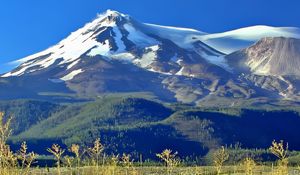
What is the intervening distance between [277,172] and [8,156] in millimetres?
5919

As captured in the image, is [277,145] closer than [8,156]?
No

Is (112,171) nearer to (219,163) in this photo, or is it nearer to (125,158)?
(125,158)

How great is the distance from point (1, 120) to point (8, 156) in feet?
2.81

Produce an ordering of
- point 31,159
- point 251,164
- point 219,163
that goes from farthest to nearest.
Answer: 1. point 251,164
2. point 219,163
3. point 31,159

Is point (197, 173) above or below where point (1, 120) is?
below

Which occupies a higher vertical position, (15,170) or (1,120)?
(1,120)

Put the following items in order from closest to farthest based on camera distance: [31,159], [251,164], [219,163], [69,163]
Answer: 1. [31,159]
2. [69,163]
3. [219,163]
4. [251,164]

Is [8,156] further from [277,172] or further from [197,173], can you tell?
[277,172]

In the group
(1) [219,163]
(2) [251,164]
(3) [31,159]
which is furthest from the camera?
(2) [251,164]

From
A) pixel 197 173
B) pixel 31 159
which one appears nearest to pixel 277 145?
pixel 197 173

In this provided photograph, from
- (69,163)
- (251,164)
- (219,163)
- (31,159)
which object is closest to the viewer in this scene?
(31,159)

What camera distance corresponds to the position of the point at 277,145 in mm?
14969

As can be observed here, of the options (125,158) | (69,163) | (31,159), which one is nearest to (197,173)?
(125,158)

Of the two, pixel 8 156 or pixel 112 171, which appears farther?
pixel 112 171
